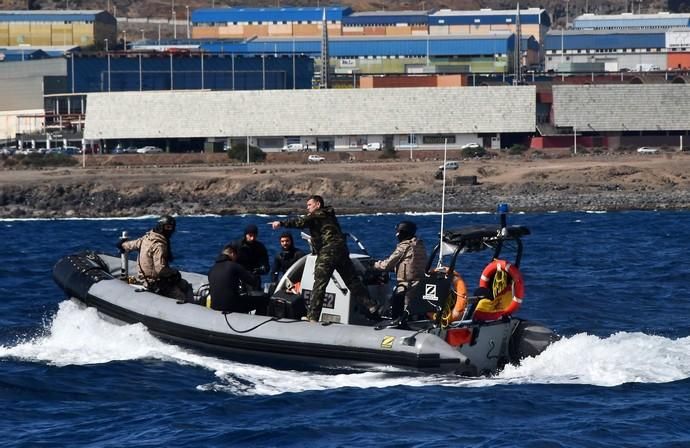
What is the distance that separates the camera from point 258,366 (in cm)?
1694

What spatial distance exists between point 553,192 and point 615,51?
2237 inches

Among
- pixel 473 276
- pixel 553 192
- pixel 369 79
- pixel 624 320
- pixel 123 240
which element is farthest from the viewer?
pixel 369 79

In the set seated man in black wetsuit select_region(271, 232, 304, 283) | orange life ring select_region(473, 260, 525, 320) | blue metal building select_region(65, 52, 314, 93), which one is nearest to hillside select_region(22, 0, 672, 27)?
blue metal building select_region(65, 52, 314, 93)

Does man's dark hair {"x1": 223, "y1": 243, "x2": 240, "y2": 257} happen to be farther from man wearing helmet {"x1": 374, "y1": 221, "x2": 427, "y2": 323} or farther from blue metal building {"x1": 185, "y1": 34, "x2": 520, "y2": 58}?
blue metal building {"x1": 185, "y1": 34, "x2": 520, "y2": 58}

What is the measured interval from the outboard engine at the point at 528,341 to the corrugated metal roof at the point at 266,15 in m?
103

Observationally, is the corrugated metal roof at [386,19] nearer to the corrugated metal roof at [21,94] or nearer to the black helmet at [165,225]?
the corrugated metal roof at [21,94]

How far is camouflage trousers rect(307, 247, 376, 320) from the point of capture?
16906mm

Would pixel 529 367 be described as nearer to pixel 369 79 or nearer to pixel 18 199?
pixel 18 199

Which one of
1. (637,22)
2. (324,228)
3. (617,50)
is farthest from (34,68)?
(324,228)

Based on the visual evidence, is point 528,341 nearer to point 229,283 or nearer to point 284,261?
point 284,261

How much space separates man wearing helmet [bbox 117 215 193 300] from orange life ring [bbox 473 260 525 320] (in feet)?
13.4

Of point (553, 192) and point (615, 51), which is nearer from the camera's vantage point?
point (553, 192)

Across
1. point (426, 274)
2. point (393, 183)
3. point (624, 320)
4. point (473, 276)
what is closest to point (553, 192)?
point (393, 183)

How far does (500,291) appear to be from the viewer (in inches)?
657
